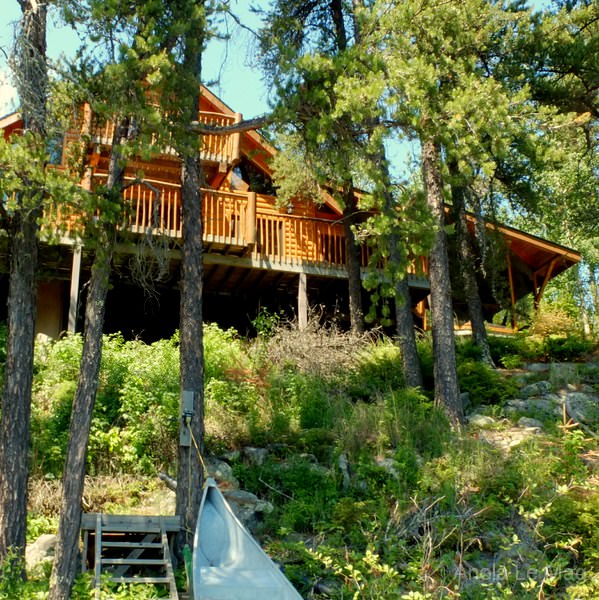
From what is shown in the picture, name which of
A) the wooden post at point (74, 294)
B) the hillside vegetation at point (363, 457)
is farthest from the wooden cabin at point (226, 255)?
the hillside vegetation at point (363, 457)

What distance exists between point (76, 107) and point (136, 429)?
4.58m

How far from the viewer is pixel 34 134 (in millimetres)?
9148

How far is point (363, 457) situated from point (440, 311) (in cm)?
374

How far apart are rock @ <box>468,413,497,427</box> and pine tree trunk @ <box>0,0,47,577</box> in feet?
23.0

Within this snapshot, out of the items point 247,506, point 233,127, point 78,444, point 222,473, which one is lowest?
point 247,506

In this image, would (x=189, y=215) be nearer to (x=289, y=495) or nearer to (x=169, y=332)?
(x=289, y=495)

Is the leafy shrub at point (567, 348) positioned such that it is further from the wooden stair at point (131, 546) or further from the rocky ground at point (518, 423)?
the wooden stair at point (131, 546)

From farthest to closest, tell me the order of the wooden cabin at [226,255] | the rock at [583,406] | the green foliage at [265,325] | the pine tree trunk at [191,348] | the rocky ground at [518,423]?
the green foliage at [265,325] → the wooden cabin at [226,255] → the rock at [583,406] → the rocky ground at [518,423] → the pine tree trunk at [191,348]

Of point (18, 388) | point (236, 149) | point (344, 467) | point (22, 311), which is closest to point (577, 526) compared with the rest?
point (344, 467)

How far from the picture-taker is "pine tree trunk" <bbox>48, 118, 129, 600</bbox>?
27.6 feet

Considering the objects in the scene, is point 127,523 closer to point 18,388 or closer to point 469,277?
point 18,388

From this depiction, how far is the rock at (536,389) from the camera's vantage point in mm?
13914

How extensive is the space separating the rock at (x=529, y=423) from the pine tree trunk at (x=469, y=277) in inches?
128

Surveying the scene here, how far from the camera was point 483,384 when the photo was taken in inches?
557
